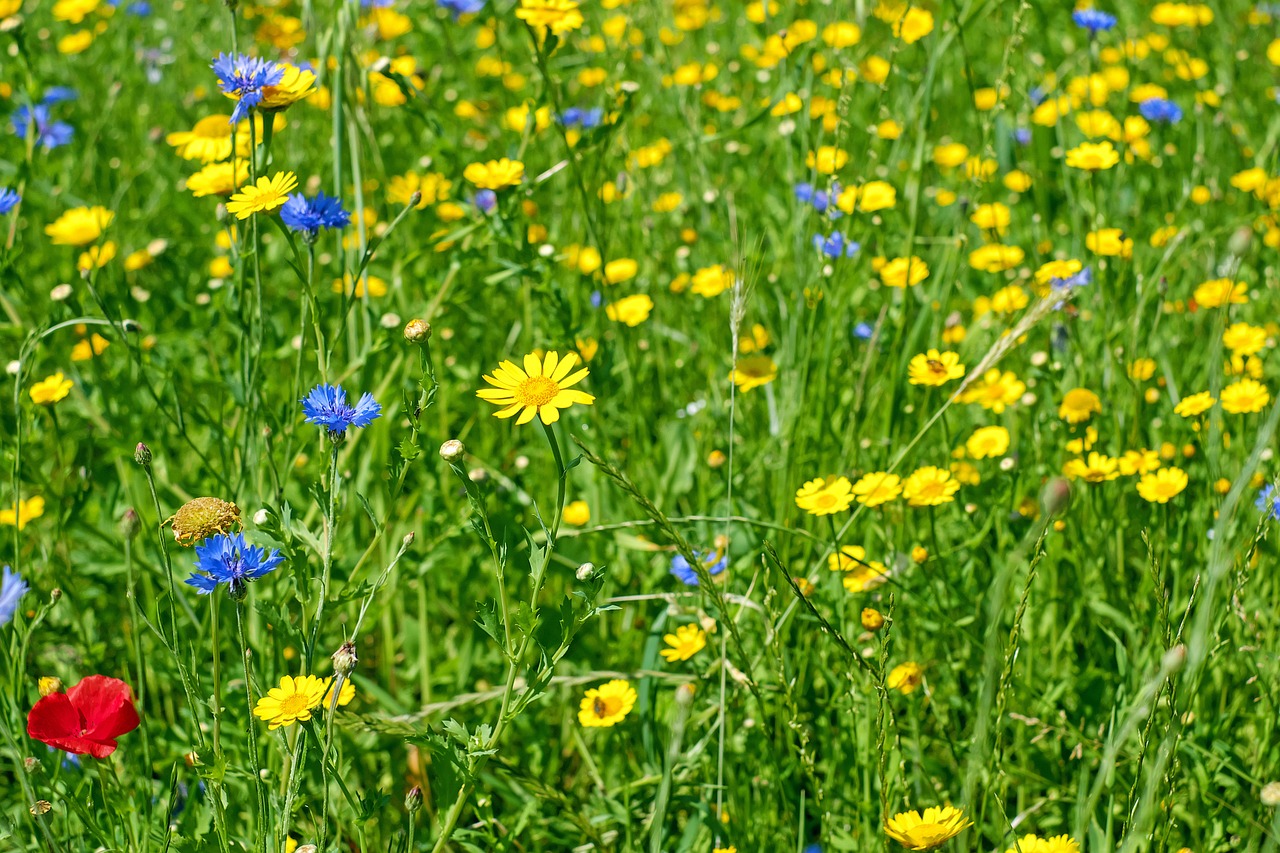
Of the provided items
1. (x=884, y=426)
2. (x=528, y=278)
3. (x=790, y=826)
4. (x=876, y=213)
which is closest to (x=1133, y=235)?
(x=876, y=213)

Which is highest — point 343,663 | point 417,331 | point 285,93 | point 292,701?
point 285,93

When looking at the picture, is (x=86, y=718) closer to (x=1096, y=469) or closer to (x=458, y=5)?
(x=1096, y=469)

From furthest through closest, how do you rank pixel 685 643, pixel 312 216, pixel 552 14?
pixel 552 14, pixel 685 643, pixel 312 216

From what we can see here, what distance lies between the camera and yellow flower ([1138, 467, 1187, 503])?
186cm

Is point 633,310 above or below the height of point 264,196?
below

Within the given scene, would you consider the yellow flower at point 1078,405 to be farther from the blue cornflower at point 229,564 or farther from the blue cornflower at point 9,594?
the blue cornflower at point 9,594

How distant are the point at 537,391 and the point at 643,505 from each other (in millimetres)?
193

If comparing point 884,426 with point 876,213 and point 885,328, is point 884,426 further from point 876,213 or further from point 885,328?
point 876,213

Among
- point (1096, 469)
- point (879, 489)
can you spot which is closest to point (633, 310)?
point (879, 489)

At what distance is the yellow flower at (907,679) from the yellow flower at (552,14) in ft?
4.03

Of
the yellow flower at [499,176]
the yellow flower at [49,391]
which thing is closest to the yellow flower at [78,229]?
the yellow flower at [49,391]

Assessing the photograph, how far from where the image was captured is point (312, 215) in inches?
64.7

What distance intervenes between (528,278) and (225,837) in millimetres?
1235

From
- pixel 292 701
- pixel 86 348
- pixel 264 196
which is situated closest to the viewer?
pixel 292 701
